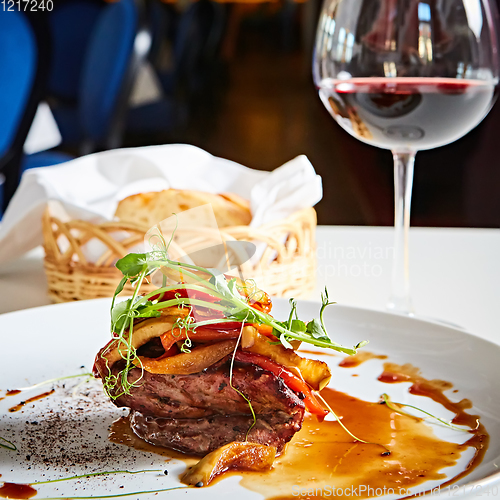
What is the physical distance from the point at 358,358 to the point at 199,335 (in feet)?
1.19

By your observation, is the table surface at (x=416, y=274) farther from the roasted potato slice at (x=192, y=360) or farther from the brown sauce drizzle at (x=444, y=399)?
the roasted potato slice at (x=192, y=360)

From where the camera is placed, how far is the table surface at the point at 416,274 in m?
1.35

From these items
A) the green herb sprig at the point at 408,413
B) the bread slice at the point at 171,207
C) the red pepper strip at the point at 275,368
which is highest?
the bread slice at the point at 171,207

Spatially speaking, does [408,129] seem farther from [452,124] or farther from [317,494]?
[317,494]

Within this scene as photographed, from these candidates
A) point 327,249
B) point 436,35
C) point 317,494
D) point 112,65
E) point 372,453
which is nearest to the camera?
point 317,494

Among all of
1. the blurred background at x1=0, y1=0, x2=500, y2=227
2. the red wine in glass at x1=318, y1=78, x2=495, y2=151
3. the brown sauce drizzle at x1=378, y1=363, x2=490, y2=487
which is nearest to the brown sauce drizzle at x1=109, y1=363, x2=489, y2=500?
the brown sauce drizzle at x1=378, y1=363, x2=490, y2=487

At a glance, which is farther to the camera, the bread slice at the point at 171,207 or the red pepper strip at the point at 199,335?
the bread slice at the point at 171,207

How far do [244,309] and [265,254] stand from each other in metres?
0.48

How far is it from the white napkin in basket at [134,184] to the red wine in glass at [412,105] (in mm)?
285

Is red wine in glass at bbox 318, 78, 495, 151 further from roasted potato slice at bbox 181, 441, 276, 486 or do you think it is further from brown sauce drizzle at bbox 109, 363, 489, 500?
roasted potato slice at bbox 181, 441, 276, 486

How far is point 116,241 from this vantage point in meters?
1.28

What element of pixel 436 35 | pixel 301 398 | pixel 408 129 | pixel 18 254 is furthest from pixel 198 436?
pixel 18 254

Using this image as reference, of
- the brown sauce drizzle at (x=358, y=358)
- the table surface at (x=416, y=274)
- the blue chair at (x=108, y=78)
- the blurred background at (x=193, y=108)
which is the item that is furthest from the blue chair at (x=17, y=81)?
the brown sauce drizzle at (x=358, y=358)

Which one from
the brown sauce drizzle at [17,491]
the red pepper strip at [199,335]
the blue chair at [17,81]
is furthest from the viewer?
the blue chair at [17,81]
